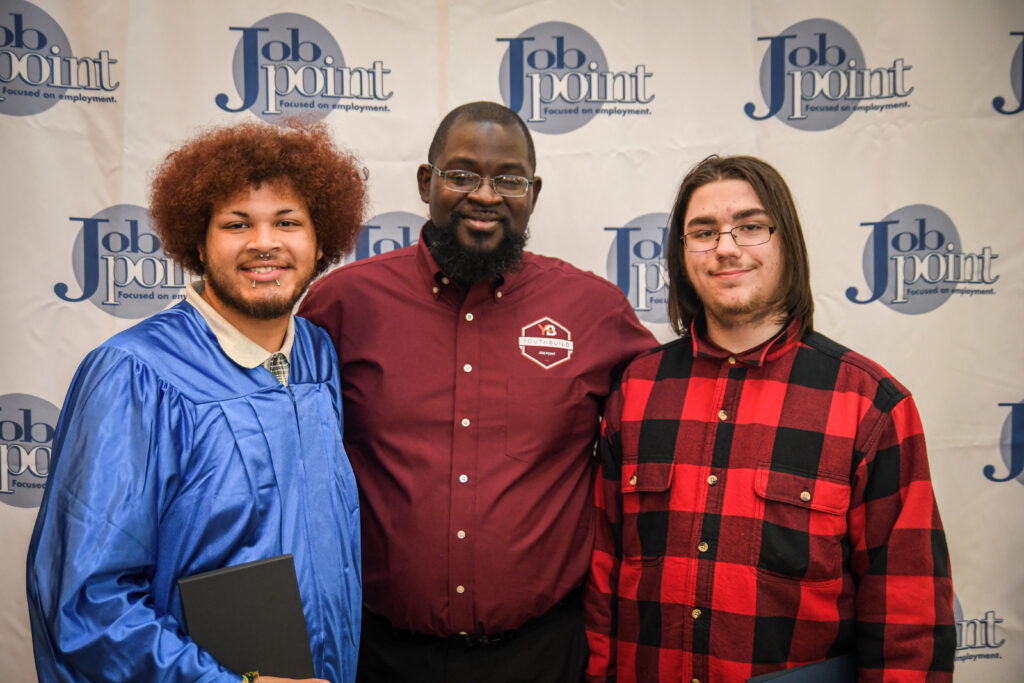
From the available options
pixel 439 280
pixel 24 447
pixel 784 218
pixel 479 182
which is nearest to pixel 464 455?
pixel 439 280

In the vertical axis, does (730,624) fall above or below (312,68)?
below

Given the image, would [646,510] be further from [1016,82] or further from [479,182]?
[1016,82]

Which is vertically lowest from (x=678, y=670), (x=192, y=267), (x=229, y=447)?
(x=678, y=670)

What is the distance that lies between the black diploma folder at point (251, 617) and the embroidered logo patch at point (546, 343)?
2.90 feet

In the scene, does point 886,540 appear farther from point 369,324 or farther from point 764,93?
point 764,93

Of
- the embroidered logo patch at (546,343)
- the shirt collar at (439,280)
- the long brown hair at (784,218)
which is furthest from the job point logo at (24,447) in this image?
the long brown hair at (784,218)

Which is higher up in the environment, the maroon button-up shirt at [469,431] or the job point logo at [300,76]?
the job point logo at [300,76]

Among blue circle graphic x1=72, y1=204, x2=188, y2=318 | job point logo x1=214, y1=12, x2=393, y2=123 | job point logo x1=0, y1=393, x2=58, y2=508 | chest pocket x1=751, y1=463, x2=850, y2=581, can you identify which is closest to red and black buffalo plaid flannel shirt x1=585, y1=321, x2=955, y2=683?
chest pocket x1=751, y1=463, x2=850, y2=581

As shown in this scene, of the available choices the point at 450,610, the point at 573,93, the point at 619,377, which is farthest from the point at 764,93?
the point at 450,610

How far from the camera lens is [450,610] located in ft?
6.07

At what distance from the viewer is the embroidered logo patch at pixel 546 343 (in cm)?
203

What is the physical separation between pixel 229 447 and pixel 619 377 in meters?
1.13

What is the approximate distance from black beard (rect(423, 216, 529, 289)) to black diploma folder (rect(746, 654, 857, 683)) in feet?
3.96

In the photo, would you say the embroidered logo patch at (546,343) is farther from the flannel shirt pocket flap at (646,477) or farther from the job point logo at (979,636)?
the job point logo at (979,636)
